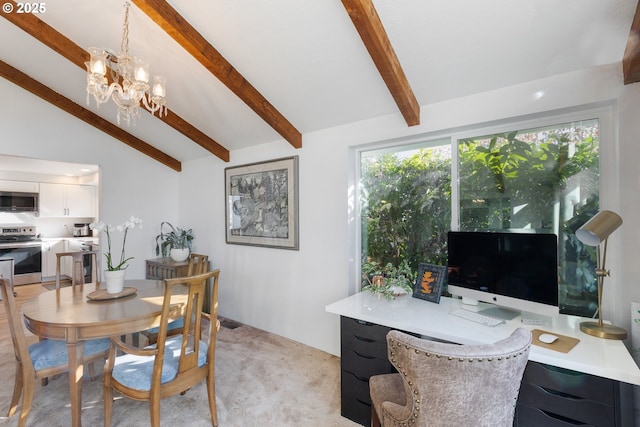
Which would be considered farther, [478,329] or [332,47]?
[332,47]

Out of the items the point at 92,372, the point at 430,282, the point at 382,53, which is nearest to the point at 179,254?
the point at 92,372

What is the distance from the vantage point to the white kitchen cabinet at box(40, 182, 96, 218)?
637 cm

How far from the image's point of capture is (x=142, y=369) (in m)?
1.84

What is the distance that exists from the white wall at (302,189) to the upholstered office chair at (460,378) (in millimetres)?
1192

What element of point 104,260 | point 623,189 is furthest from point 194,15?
point 104,260

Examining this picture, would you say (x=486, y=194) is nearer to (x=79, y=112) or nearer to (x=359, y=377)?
(x=359, y=377)

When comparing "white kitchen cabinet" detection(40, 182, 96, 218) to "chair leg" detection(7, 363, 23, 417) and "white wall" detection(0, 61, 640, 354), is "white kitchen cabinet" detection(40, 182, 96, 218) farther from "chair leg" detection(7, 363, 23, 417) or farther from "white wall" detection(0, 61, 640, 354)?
"chair leg" detection(7, 363, 23, 417)

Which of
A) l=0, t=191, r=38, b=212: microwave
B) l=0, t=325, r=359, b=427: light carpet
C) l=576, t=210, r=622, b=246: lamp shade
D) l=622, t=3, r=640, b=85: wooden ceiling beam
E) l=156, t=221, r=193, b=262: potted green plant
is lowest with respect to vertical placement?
l=0, t=325, r=359, b=427: light carpet

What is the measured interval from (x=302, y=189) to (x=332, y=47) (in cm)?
152

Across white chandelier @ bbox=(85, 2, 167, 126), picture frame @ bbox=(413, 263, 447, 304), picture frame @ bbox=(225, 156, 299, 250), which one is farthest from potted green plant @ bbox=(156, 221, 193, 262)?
picture frame @ bbox=(413, 263, 447, 304)

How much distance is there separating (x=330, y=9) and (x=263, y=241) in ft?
8.34

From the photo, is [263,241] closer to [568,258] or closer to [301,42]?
[301,42]

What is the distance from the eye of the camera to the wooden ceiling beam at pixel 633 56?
1.52m

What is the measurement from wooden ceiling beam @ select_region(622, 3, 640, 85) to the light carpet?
2661mm
